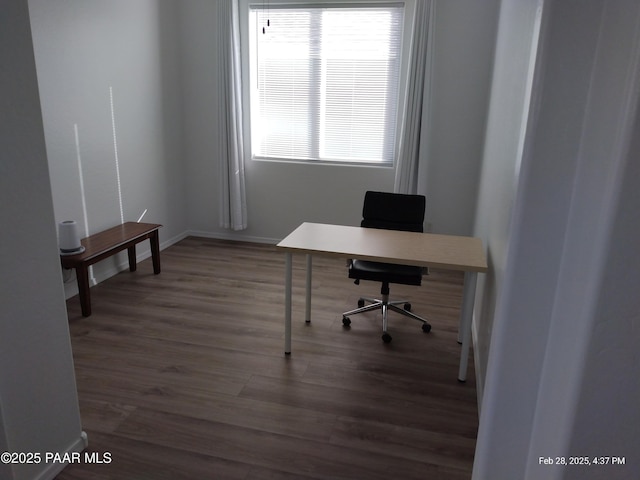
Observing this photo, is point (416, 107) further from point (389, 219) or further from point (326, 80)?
point (389, 219)

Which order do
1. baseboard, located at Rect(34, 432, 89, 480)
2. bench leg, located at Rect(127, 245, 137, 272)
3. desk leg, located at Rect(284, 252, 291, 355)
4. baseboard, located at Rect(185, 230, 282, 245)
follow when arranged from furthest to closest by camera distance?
baseboard, located at Rect(185, 230, 282, 245), bench leg, located at Rect(127, 245, 137, 272), desk leg, located at Rect(284, 252, 291, 355), baseboard, located at Rect(34, 432, 89, 480)

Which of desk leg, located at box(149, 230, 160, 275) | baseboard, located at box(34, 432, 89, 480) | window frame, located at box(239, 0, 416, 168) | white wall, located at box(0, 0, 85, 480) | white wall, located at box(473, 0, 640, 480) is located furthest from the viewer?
window frame, located at box(239, 0, 416, 168)

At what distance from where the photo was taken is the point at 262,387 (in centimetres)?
269

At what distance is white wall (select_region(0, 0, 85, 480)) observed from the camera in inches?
64.7

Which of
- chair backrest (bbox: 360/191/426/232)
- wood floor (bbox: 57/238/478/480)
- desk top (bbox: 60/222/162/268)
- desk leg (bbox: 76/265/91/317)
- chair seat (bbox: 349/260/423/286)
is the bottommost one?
wood floor (bbox: 57/238/478/480)

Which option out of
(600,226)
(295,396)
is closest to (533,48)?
(600,226)

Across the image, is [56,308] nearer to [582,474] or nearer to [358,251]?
[358,251]

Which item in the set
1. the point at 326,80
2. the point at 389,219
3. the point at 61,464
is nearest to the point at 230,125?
the point at 326,80

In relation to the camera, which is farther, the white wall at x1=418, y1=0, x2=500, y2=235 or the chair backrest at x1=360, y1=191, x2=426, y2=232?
the white wall at x1=418, y1=0, x2=500, y2=235

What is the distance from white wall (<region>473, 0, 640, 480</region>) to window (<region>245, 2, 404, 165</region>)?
391cm

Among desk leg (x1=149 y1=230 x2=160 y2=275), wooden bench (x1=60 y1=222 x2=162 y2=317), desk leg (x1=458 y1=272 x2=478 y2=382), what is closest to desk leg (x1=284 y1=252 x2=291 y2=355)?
desk leg (x1=458 y1=272 x2=478 y2=382)

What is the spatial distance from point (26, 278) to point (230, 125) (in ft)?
11.9

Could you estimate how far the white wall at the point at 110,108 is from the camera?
3.56 metres

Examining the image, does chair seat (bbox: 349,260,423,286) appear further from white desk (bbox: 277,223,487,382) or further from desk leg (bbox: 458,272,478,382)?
desk leg (bbox: 458,272,478,382)
